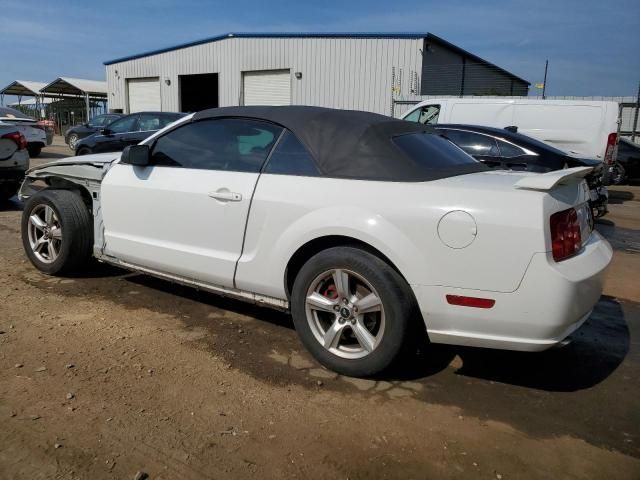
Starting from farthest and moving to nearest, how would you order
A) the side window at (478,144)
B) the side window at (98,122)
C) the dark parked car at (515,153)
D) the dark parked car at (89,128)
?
the side window at (98,122) < the dark parked car at (89,128) < the side window at (478,144) < the dark parked car at (515,153)

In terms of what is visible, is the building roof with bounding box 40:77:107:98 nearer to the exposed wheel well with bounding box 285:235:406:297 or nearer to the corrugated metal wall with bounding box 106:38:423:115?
the corrugated metal wall with bounding box 106:38:423:115

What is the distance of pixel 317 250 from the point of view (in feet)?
10.9

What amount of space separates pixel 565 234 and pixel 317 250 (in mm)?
1377

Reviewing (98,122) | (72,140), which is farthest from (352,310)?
(72,140)

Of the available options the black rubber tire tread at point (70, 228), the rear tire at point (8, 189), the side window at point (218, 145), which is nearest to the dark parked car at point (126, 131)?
the rear tire at point (8, 189)

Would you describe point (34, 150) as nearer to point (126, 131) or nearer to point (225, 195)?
point (126, 131)

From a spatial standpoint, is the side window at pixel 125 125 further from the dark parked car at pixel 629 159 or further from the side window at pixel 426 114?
the dark parked car at pixel 629 159

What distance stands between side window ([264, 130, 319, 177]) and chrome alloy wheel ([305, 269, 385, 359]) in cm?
68

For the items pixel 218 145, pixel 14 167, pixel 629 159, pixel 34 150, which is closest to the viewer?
pixel 218 145

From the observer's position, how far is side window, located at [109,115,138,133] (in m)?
13.6

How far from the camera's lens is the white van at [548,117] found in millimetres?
10852

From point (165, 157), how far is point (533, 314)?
277 cm

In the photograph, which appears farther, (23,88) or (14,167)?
(23,88)

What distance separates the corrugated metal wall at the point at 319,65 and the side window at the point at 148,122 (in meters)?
10.7
